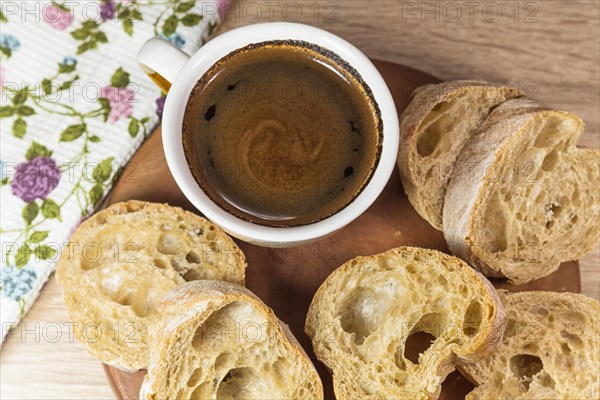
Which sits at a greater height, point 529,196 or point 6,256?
point 529,196

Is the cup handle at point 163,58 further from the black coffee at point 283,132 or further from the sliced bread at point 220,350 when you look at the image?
the sliced bread at point 220,350

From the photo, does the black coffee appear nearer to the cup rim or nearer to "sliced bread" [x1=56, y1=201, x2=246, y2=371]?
the cup rim

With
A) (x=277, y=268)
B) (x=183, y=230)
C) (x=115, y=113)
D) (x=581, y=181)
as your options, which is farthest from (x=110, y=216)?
(x=581, y=181)

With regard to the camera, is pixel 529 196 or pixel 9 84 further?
pixel 9 84

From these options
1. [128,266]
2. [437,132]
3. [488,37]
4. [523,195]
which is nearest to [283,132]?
[437,132]

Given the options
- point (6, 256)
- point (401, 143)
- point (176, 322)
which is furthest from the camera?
point (6, 256)

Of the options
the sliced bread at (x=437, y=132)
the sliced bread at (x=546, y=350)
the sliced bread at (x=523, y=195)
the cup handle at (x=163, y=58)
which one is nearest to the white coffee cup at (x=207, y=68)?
the cup handle at (x=163, y=58)

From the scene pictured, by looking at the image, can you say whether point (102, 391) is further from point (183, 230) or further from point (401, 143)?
point (401, 143)
